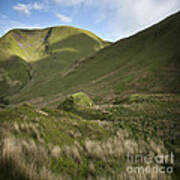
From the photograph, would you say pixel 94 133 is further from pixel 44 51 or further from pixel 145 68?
pixel 44 51

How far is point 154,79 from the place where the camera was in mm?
28141

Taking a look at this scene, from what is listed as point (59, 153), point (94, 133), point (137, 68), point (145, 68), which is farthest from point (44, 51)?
point (59, 153)

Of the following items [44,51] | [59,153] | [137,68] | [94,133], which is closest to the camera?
[59,153]

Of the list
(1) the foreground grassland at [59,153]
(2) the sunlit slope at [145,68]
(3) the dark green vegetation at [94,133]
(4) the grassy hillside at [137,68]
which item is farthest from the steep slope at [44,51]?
(1) the foreground grassland at [59,153]

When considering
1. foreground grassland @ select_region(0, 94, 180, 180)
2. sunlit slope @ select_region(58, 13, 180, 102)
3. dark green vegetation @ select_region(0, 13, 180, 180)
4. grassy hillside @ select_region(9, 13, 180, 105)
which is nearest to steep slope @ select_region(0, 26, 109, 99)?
grassy hillside @ select_region(9, 13, 180, 105)

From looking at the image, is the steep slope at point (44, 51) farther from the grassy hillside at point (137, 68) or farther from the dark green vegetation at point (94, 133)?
the dark green vegetation at point (94, 133)

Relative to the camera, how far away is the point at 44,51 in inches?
5556

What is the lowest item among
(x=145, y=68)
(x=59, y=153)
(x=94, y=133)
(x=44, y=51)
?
(x=94, y=133)

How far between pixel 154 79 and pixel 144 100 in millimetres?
18160

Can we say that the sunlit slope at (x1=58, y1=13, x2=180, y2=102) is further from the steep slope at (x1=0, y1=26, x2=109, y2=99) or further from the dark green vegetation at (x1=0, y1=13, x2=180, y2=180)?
the steep slope at (x1=0, y1=26, x2=109, y2=99)

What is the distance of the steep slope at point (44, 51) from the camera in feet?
325

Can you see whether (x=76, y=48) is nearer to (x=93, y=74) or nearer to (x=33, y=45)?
(x=33, y=45)

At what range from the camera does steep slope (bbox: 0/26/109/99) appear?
99.2 meters

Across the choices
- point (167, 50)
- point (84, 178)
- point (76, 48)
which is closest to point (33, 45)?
point (76, 48)
